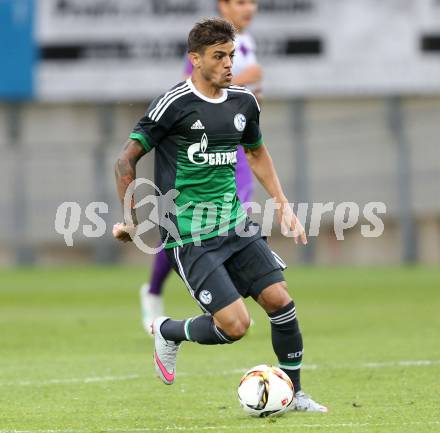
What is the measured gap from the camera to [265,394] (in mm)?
6590

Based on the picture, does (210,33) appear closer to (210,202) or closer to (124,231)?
(210,202)

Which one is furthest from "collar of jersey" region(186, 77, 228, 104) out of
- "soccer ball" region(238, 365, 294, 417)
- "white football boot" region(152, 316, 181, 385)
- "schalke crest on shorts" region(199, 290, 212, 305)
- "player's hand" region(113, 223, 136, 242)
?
"soccer ball" region(238, 365, 294, 417)

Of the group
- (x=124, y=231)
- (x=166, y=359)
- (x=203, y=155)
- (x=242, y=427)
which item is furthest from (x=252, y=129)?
(x=242, y=427)

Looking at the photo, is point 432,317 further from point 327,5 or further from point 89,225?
point 89,225

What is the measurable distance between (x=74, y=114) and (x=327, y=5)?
4614 millimetres

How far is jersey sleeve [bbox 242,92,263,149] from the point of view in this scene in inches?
284

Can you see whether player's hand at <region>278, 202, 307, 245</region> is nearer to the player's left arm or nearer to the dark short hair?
the player's left arm

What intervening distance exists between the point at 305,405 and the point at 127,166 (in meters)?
1.56

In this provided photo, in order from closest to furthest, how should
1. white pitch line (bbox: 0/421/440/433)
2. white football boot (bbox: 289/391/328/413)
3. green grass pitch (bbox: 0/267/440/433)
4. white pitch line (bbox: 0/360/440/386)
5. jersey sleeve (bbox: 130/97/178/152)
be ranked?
white pitch line (bbox: 0/421/440/433) → green grass pitch (bbox: 0/267/440/433) → white football boot (bbox: 289/391/328/413) → jersey sleeve (bbox: 130/97/178/152) → white pitch line (bbox: 0/360/440/386)

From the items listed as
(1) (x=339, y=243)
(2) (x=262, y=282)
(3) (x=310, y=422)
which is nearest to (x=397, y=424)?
(3) (x=310, y=422)

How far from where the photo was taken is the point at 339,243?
21422 millimetres

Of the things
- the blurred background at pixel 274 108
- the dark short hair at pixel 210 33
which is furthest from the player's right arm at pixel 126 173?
the blurred background at pixel 274 108

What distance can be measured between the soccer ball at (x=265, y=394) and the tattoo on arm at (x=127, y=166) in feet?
3.50

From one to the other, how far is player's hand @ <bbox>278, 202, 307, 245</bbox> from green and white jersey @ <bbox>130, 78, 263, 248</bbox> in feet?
0.96
